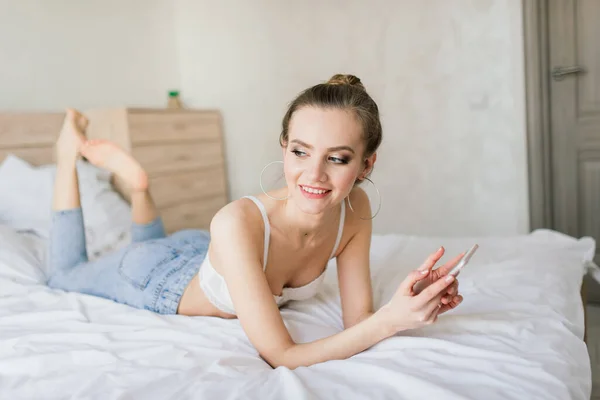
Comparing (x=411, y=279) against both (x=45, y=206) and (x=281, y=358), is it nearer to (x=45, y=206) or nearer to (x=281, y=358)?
(x=281, y=358)

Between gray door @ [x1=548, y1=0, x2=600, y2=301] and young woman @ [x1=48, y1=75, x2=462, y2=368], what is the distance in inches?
76.8

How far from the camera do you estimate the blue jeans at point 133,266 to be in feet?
5.11

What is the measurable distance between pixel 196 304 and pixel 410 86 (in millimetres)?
2112

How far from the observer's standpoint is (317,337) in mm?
1257

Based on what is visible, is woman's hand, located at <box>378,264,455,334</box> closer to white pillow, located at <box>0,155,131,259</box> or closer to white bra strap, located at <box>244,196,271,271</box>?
white bra strap, located at <box>244,196,271,271</box>

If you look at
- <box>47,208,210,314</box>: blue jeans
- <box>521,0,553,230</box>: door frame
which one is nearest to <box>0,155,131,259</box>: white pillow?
<box>47,208,210,314</box>: blue jeans

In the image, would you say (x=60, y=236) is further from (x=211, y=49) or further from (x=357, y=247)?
(x=211, y=49)

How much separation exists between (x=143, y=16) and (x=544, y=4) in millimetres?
2444

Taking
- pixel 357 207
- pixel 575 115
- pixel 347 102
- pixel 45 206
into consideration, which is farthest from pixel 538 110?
pixel 45 206

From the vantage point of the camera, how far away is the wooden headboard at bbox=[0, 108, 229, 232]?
8.54ft

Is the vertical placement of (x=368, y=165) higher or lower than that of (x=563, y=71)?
lower

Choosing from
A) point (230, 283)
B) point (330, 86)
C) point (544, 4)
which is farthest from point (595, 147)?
point (230, 283)

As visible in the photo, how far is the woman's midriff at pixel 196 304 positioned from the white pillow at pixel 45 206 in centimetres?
88

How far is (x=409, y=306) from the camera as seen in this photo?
96cm
